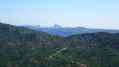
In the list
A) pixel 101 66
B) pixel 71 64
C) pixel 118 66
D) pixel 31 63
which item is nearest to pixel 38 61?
pixel 31 63

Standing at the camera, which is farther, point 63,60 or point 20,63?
point 63,60

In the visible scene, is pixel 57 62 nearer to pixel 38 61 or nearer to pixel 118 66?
pixel 38 61

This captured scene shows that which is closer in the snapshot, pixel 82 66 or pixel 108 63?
pixel 82 66

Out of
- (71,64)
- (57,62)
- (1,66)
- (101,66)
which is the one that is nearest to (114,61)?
(101,66)

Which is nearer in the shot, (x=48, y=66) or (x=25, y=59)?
(x=48, y=66)

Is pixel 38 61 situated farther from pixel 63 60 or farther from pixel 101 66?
pixel 101 66

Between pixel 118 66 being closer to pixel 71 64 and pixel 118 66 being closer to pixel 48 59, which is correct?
pixel 71 64

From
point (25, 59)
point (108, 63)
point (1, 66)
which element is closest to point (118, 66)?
point (108, 63)
